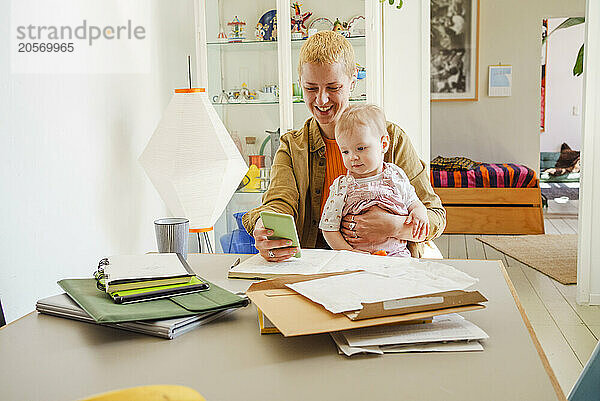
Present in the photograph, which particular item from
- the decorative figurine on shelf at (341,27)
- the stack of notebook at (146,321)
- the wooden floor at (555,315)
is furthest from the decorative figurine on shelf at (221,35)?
the stack of notebook at (146,321)

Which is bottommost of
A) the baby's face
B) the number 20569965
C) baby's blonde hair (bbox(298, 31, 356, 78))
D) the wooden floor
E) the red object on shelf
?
the wooden floor

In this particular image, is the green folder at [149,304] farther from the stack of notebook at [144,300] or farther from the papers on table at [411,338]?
the papers on table at [411,338]

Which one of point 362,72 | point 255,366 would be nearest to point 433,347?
point 255,366

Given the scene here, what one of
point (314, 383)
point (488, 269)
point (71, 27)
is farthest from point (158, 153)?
point (314, 383)

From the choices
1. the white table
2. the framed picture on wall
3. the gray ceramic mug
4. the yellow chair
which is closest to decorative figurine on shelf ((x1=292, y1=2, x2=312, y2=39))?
the gray ceramic mug

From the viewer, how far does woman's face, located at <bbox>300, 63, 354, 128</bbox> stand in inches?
77.5

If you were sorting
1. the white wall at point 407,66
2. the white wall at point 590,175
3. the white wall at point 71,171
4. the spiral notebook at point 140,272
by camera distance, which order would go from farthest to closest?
the white wall at point 407,66 → the white wall at point 590,175 → the white wall at point 71,171 → the spiral notebook at point 140,272

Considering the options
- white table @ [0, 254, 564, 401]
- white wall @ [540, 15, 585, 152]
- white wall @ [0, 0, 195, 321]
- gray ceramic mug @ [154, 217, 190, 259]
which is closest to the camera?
white table @ [0, 254, 564, 401]

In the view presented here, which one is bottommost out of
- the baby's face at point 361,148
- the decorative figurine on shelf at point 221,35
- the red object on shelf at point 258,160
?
the red object on shelf at point 258,160

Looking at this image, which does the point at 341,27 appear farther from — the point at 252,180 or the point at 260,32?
the point at 252,180

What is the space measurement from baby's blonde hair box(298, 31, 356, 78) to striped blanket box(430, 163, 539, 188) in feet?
13.4

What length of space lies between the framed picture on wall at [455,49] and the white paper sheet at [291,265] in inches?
238

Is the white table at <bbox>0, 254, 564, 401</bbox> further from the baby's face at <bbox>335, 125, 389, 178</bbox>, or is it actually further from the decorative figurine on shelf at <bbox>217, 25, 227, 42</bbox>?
the decorative figurine on shelf at <bbox>217, 25, 227, 42</bbox>

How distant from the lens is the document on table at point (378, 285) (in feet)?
3.45
